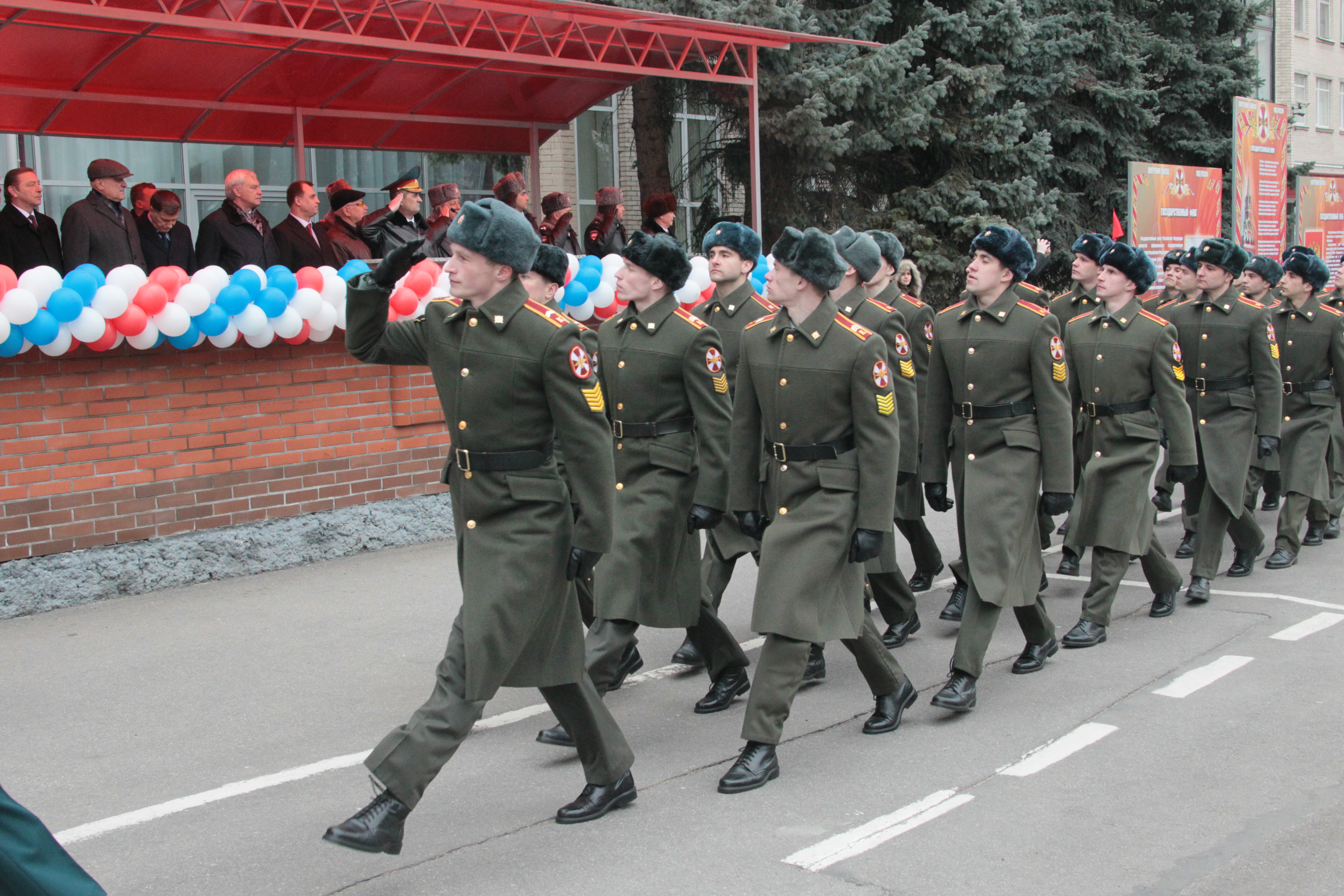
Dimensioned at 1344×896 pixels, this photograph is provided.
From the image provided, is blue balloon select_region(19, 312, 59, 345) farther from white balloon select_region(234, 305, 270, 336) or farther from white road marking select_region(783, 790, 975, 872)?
white road marking select_region(783, 790, 975, 872)

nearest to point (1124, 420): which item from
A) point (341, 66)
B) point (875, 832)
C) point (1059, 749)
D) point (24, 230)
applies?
point (1059, 749)

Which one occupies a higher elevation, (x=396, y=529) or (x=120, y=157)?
(x=120, y=157)

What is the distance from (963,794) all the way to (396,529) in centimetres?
549

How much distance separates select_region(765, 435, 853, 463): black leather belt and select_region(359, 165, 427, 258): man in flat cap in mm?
5452

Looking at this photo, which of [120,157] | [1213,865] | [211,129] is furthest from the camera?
[120,157]

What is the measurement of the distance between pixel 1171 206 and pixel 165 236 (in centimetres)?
1529

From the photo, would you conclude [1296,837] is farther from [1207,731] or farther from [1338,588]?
[1338,588]

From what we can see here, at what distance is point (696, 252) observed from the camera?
17.7 meters

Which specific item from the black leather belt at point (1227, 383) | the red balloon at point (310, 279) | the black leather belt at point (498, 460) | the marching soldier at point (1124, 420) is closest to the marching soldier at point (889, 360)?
the marching soldier at point (1124, 420)

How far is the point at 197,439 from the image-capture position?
8.27 metres

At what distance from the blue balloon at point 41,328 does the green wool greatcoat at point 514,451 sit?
3681mm

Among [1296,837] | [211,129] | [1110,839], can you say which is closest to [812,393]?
[1110,839]

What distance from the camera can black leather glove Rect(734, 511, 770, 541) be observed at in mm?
5086

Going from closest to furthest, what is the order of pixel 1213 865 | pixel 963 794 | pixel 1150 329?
1. pixel 1213 865
2. pixel 963 794
3. pixel 1150 329
